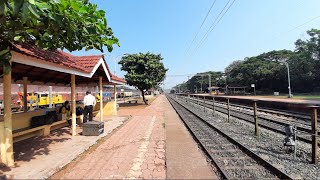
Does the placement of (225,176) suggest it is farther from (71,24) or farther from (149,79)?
(149,79)

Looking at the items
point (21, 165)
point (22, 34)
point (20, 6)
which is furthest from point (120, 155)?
point (20, 6)

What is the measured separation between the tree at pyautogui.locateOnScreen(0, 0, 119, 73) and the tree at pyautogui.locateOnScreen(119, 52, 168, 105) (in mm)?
27081

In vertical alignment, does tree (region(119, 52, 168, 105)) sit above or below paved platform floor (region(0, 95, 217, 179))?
above

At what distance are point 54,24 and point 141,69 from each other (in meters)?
30.0

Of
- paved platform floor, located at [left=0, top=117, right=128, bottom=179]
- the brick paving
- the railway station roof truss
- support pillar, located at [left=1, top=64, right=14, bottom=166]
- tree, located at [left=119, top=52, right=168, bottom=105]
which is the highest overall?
tree, located at [left=119, top=52, right=168, bottom=105]

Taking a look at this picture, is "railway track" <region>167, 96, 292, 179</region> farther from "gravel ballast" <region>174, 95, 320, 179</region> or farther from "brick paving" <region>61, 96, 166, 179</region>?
"brick paving" <region>61, 96, 166, 179</region>

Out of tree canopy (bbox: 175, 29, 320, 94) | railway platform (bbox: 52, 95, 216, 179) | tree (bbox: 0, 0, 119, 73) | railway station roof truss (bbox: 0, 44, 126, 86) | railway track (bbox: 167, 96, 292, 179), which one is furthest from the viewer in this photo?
tree canopy (bbox: 175, 29, 320, 94)

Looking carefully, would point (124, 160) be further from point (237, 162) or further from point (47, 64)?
point (47, 64)

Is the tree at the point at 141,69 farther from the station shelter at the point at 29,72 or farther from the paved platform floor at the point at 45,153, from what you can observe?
the paved platform floor at the point at 45,153

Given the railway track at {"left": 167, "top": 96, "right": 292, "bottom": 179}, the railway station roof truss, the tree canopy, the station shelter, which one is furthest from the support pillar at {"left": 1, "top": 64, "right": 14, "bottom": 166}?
the tree canopy

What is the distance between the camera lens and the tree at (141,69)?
34.0 m

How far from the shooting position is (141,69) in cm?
3516

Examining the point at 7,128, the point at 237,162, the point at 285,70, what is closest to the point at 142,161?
the point at 237,162

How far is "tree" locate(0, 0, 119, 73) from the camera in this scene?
4100 mm
